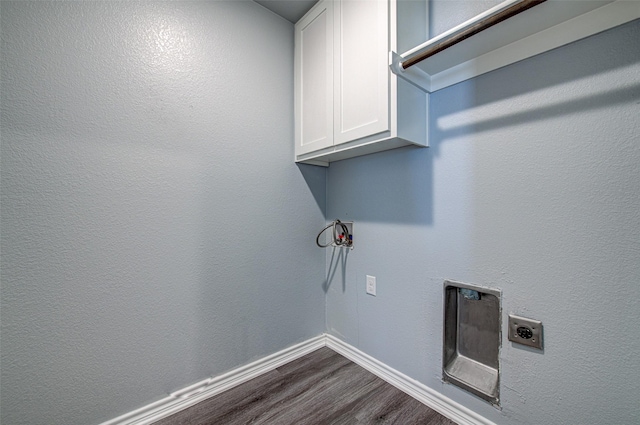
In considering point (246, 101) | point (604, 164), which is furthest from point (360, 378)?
point (246, 101)

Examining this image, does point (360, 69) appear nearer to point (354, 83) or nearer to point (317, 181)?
point (354, 83)

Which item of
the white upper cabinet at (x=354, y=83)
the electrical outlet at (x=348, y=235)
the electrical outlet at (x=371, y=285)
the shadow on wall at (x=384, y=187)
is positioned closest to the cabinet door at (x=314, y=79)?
the white upper cabinet at (x=354, y=83)

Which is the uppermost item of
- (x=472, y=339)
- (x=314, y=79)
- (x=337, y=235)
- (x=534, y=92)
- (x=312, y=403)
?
(x=314, y=79)

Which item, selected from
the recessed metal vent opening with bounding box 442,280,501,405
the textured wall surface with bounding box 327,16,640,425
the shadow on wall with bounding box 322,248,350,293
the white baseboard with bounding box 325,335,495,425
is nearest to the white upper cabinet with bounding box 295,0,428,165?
the textured wall surface with bounding box 327,16,640,425

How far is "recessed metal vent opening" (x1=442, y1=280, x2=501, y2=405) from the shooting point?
45.4 inches

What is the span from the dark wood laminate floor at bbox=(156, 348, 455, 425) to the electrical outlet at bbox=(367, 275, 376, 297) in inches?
18.9

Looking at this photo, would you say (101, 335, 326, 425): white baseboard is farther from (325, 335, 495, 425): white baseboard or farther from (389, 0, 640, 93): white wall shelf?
(389, 0, 640, 93): white wall shelf

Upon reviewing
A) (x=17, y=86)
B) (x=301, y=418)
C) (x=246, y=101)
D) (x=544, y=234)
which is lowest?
(x=301, y=418)

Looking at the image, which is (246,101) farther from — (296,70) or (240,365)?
(240,365)

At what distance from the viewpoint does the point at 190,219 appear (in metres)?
1.34

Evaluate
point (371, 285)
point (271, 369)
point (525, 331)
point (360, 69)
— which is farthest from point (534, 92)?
point (271, 369)

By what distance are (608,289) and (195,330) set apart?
1.74m

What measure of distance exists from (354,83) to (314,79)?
380 mm

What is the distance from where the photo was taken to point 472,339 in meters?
1.25
